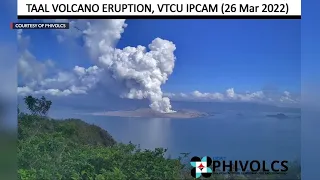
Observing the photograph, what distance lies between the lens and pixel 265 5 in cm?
511

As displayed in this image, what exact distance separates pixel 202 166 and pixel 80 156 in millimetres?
1631

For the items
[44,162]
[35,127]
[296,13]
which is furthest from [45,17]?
[296,13]

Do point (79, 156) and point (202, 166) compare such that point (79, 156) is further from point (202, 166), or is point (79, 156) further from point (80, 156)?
point (202, 166)

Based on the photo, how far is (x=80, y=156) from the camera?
5652 mm

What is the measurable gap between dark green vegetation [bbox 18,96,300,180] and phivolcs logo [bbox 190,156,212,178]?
115 millimetres

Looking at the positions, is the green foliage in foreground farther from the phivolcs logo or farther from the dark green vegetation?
the phivolcs logo

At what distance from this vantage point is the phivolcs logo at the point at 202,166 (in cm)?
534

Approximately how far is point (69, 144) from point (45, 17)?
1.72 metres

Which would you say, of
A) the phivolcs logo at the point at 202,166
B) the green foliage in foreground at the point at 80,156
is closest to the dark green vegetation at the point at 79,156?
the green foliage in foreground at the point at 80,156

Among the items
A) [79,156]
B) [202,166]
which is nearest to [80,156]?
[79,156]

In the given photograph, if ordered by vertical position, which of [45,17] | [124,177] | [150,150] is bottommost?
[124,177]

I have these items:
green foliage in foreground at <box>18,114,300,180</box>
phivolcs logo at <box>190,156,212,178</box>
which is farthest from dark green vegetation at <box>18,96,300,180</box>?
phivolcs logo at <box>190,156,212,178</box>

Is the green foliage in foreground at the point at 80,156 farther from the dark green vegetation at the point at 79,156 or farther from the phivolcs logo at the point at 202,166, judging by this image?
the phivolcs logo at the point at 202,166

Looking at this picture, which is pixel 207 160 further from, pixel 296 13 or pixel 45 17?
pixel 45 17
